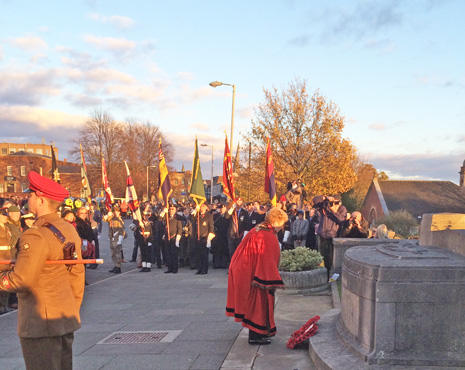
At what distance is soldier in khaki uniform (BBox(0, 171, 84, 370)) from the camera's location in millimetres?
3248

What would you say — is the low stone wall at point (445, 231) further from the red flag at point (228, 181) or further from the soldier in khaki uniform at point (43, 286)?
the red flag at point (228, 181)

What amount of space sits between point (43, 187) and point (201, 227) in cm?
1003

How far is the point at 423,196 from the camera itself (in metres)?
42.1

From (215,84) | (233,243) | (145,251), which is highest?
(215,84)

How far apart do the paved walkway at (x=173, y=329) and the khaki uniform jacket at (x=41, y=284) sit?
6.87 ft

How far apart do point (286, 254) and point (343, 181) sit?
74.3ft

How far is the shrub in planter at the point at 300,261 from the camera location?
9.04 metres

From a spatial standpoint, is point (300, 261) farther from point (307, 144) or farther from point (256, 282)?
point (307, 144)

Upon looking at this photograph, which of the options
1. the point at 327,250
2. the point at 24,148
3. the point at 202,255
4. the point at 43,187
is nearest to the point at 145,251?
the point at 202,255

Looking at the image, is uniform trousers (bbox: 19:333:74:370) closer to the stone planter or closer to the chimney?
the stone planter

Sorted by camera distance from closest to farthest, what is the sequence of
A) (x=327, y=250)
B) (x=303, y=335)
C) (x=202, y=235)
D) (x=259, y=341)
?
(x=303, y=335) < (x=259, y=341) < (x=327, y=250) < (x=202, y=235)

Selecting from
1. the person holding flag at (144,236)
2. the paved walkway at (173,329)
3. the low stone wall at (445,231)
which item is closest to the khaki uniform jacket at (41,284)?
the paved walkway at (173,329)

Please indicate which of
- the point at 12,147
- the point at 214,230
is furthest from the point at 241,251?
the point at 12,147

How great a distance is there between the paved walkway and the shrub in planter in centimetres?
63
